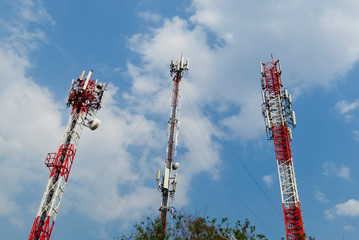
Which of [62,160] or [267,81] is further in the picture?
[267,81]

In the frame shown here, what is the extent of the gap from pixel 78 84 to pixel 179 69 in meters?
12.8

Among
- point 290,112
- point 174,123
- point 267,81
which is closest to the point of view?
point 174,123

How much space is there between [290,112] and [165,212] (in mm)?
30216

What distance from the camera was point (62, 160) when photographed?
3316cm

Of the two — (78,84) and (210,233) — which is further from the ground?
(78,84)

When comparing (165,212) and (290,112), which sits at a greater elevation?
(290,112)

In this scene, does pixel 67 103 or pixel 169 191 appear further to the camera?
pixel 67 103

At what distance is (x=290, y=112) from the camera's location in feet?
174

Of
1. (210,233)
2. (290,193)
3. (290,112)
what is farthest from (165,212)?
(290,112)

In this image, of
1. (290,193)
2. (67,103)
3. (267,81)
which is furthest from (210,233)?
(267,81)

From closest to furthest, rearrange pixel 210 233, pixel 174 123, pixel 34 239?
pixel 210 233 < pixel 34 239 < pixel 174 123

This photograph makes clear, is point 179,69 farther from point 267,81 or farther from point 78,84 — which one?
point 267,81

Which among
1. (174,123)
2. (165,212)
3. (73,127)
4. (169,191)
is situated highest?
(174,123)

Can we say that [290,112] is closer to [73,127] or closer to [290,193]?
[290,193]
